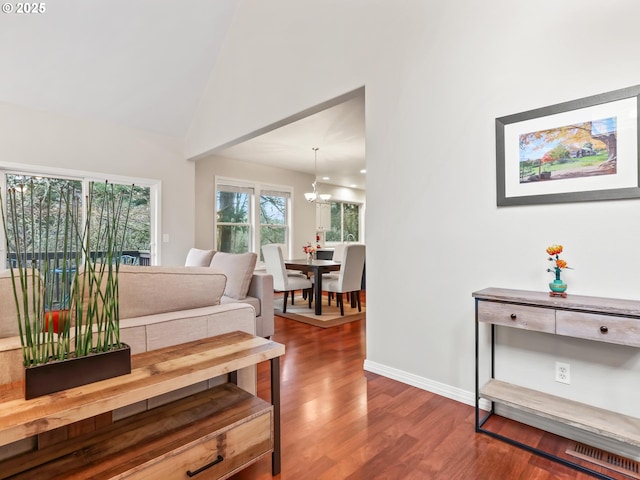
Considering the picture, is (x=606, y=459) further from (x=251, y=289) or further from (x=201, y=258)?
(x=201, y=258)

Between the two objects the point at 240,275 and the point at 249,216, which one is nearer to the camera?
the point at 240,275

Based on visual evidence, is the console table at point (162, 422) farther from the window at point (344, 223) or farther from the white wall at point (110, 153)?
the window at point (344, 223)

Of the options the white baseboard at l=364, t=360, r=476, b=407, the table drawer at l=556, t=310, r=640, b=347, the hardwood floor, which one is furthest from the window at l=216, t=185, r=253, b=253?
the table drawer at l=556, t=310, r=640, b=347

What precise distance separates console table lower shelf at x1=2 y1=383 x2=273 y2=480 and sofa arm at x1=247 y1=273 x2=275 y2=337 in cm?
174

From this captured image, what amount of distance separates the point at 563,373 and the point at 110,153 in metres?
5.20

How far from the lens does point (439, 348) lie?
2.34 metres

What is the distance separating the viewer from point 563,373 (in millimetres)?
1866

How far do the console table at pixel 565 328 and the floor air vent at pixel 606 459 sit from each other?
0.11 meters

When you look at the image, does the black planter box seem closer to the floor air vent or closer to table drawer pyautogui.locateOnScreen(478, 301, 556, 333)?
table drawer pyautogui.locateOnScreen(478, 301, 556, 333)

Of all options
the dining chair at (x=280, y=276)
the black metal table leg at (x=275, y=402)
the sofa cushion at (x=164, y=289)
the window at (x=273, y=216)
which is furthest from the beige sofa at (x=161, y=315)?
the window at (x=273, y=216)

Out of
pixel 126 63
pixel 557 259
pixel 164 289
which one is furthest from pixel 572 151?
pixel 126 63

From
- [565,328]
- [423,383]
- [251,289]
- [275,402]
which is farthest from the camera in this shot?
[251,289]

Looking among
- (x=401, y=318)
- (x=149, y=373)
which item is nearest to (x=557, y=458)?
(x=401, y=318)

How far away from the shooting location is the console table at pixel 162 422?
0.97 meters
